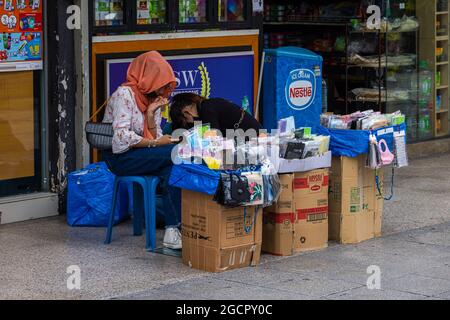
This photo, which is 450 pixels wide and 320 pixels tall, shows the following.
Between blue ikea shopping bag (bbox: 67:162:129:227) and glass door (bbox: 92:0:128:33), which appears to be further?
glass door (bbox: 92:0:128:33)

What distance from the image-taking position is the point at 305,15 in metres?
12.6

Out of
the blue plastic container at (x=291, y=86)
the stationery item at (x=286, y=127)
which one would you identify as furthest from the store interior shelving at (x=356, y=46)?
the stationery item at (x=286, y=127)

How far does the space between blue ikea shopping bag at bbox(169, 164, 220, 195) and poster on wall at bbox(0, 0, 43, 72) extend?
204 cm

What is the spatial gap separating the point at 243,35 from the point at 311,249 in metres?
2.80

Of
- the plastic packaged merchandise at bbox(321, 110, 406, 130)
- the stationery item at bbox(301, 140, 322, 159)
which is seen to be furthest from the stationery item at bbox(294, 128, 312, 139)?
the plastic packaged merchandise at bbox(321, 110, 406, 130)

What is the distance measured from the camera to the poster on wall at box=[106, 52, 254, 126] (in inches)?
365

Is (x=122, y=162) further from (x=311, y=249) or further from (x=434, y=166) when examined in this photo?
(x=434, y=166)

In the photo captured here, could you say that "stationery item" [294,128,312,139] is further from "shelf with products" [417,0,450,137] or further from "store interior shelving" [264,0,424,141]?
"shelf with products" [417,0,450,137]

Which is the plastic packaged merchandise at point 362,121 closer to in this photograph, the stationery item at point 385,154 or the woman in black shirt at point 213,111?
the stationery item at point 385,154

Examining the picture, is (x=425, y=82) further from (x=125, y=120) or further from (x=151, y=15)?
(x=125, y=120)

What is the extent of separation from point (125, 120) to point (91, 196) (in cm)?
98

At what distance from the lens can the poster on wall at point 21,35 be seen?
8883 millimetres

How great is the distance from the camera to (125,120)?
8180 mm
